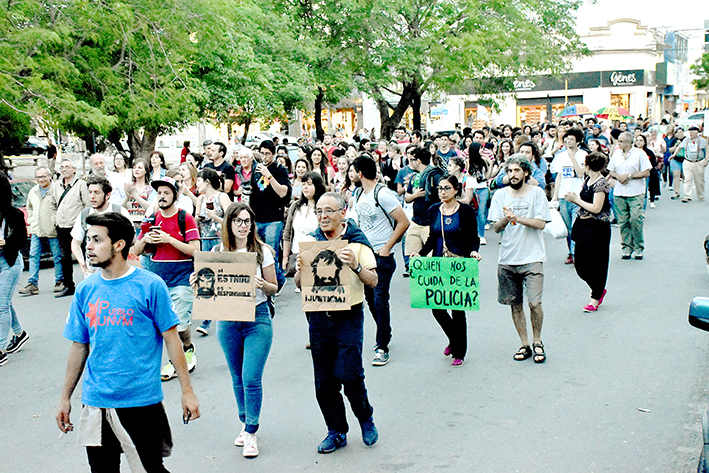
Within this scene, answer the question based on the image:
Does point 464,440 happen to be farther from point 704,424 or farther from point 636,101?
point 636,101

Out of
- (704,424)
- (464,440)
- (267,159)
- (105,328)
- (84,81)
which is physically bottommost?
(464,440)

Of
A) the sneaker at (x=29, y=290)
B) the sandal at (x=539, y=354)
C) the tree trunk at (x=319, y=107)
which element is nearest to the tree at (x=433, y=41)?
the tree trunk at (x=319, y=107)

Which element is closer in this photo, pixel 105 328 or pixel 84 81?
pixel 105 328

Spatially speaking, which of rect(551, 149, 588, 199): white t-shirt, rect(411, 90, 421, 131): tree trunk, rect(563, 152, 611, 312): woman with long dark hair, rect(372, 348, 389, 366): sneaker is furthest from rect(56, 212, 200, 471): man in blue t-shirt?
rect(411, 90, 421, 131): tree trunk

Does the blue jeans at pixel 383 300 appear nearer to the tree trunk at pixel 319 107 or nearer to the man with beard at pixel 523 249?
the man with beard at pixel 523 249

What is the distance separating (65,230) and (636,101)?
192 feet

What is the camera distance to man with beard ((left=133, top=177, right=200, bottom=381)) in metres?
6.38

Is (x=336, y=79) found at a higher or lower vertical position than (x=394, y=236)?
higher

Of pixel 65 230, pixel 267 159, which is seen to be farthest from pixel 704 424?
pixel 65 230

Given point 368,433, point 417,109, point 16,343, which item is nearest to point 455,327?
point 368,433

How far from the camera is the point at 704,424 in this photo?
Result: 3.60 meters

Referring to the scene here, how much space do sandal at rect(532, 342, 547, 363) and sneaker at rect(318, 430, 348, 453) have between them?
2.38 metres

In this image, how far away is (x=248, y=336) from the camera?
5.00 meters

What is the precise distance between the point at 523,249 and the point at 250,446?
3096mm
